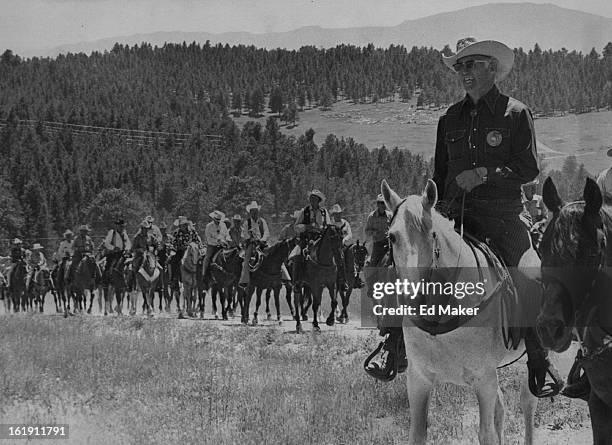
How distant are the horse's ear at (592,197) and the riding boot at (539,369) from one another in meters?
1.57

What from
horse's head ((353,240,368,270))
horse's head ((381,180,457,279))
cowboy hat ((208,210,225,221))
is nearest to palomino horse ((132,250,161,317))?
cowboy hat ((208,210,225,221))

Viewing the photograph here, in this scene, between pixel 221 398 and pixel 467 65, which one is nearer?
pixel 467 65

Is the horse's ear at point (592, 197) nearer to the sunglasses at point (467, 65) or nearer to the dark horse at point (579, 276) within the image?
the dark horse at point (579, 276)

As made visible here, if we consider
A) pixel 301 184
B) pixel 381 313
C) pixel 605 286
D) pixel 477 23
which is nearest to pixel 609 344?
pixel 605 286

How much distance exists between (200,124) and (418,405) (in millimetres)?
71591

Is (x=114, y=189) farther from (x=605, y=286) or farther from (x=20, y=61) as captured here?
(x=605, y=286)

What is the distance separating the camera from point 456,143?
5.32 metres

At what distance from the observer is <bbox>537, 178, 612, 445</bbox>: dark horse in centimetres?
350

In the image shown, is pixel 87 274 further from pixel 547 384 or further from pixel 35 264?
pixel 547 384

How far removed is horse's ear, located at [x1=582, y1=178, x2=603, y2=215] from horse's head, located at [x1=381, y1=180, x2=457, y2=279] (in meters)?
1.04

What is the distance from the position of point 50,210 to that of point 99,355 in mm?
41002

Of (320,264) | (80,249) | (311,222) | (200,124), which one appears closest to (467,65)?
(311,222)

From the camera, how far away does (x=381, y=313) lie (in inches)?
207

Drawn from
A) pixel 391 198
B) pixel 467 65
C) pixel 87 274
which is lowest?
pixel 87 274
